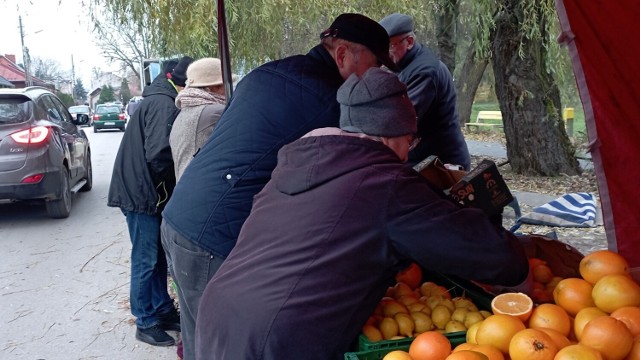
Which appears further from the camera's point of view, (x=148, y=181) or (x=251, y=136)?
(x=148, y=181)

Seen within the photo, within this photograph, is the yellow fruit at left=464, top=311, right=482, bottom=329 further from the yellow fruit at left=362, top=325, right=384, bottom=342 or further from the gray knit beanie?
the gray knit beanie

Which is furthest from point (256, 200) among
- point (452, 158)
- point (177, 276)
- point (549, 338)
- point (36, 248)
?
point (36, 248)

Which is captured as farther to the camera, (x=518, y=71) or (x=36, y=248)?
(x=518, y=71)

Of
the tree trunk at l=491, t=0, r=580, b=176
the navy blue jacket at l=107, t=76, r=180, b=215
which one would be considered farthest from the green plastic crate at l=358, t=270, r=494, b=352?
the tree trunk at l=491, t=0, r=580, b=176

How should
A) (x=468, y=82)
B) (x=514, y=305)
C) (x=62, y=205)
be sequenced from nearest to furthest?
1. (x=514, y=305)
2. (x=62, y=205)
3. (x=468, y=82)

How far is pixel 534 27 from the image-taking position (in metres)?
8.70

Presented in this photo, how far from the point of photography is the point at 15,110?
8156mm

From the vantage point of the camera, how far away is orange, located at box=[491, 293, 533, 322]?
1959 millimetres

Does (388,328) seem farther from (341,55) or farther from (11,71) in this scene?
(11,71)

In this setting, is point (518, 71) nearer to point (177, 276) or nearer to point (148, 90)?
point (148, 90)

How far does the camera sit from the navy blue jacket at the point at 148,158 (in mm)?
3988

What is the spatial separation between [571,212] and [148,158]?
148 inches

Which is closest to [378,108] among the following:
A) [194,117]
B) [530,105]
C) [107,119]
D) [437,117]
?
[194,117]

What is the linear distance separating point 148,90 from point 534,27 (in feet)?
20.9
